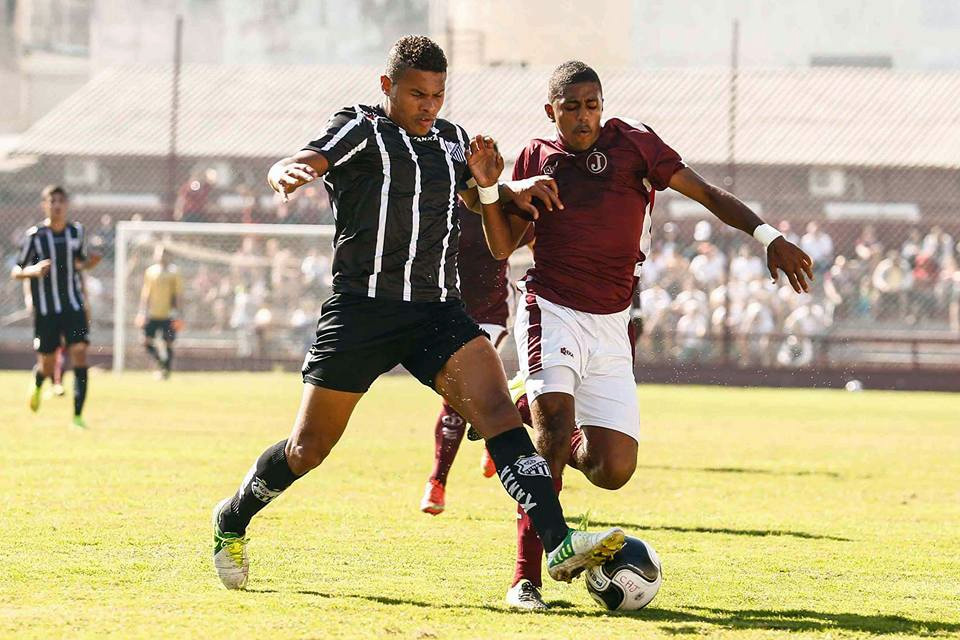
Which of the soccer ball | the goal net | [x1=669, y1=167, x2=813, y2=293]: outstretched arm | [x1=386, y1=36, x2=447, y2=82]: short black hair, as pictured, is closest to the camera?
the soccer ball

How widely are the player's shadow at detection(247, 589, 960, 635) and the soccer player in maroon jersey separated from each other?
3.16ft

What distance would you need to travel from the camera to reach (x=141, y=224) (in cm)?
2880

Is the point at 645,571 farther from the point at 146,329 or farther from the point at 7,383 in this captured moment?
the point at 146,329

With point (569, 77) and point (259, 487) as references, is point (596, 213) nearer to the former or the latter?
point (569, 77)

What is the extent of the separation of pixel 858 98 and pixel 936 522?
2741 centimetres

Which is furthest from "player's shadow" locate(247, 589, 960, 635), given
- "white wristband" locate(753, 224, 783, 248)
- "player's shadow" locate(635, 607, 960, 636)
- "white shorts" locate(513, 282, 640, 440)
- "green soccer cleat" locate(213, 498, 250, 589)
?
"white wristband" locate(753, 224, 783, 248)

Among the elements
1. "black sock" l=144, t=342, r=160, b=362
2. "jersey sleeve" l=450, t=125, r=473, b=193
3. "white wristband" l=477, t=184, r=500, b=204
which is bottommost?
"black sock" l=144, t=342, r=160, b=362

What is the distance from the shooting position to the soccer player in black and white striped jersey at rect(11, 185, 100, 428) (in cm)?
1556

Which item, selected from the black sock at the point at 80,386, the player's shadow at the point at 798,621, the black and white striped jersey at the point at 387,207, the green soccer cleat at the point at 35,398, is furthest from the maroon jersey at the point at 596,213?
the green soccer cleat at the point at 35,398

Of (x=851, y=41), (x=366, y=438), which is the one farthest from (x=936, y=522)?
(x=851, y=41)

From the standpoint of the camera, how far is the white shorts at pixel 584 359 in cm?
701

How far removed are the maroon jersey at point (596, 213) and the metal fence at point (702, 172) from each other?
63.2ft

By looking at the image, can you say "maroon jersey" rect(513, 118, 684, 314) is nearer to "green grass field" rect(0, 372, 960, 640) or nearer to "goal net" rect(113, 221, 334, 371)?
"green grass field" rect(0, 372, 960, 640)

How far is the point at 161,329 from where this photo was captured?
26875mm
